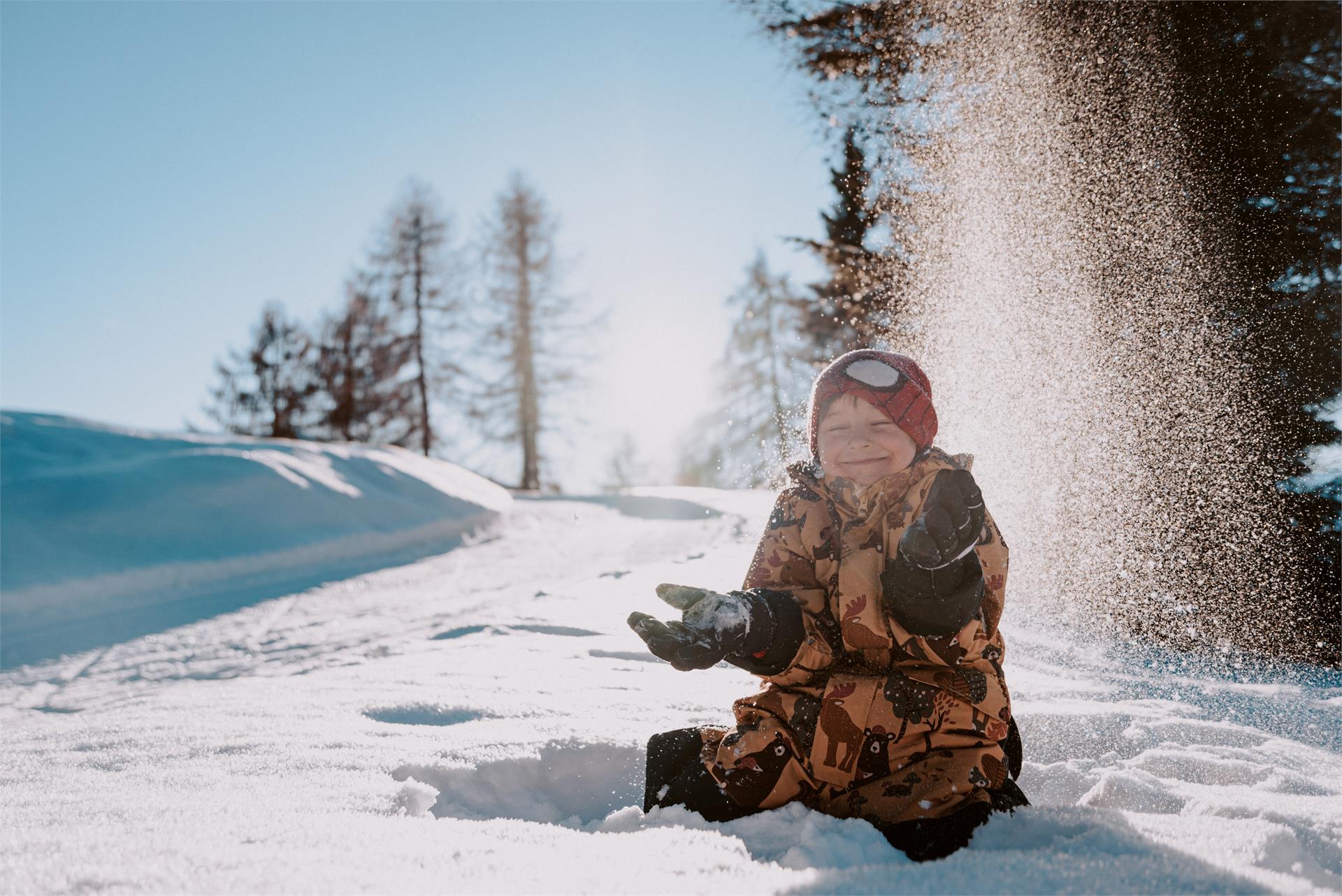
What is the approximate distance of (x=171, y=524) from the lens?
6.03 meters

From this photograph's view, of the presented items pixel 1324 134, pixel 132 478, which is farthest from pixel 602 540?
pixel 1324 134

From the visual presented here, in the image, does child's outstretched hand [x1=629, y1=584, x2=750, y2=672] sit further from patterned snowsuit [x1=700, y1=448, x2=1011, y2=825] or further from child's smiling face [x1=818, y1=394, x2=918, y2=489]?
child's smiling face [x1=818, y1=394, x2=918, y2=489]

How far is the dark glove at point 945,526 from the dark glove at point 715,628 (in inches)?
14.1

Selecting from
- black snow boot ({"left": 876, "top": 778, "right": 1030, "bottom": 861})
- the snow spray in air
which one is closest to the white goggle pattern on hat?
black snow boot ({"left": 876, "top": 778, "right": 1030, "bottom": 861})

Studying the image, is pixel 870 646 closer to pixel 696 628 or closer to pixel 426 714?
pixel 696 628

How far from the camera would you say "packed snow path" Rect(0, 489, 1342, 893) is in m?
1.16

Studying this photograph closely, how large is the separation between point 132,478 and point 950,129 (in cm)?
703

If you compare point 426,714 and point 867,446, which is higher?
point 867,446

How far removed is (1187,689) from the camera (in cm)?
271

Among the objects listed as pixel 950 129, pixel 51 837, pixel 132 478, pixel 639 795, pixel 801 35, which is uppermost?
pixel 801 35

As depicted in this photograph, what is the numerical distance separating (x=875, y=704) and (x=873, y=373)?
0.76 m

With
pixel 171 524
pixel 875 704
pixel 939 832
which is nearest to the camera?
pixel 939 832

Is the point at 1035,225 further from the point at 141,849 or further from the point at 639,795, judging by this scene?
the point at 141,849

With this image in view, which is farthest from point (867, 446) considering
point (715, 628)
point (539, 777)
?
point (539, 777)
